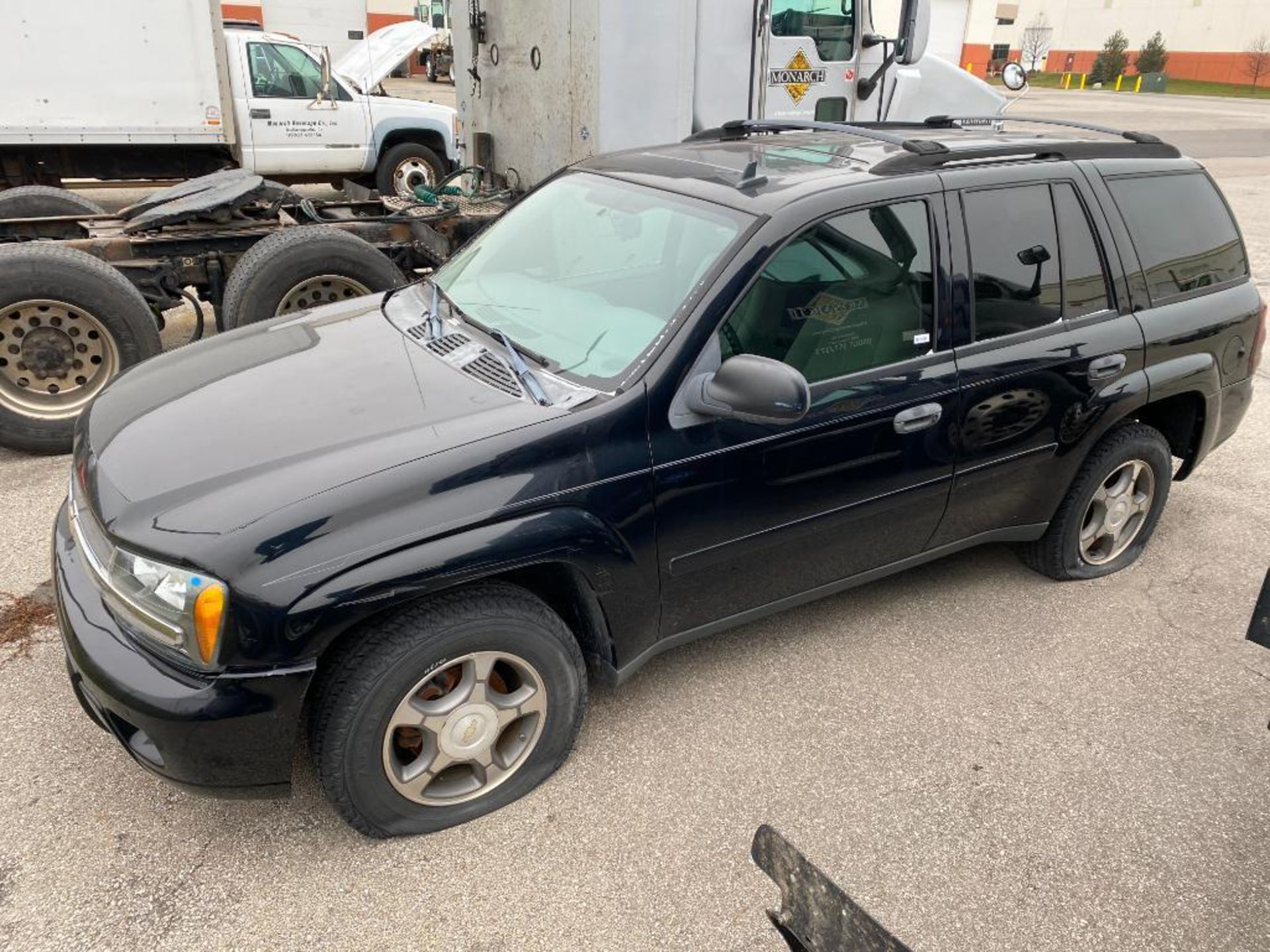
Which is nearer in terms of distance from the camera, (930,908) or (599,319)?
(930,908)

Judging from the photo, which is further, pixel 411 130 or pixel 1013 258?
pixel 411 130

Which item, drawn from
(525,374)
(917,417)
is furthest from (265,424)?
(917,417)

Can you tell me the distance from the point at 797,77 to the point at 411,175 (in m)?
6.09

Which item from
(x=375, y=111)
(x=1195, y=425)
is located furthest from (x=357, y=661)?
(x=375, y=111)

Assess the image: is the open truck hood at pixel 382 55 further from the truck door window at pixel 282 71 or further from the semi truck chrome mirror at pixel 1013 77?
the semi truck chrome mirror at pixel 1013 77

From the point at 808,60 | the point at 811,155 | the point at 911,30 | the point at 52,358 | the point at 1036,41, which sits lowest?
the point at 52,358

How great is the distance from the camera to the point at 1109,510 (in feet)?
12.9

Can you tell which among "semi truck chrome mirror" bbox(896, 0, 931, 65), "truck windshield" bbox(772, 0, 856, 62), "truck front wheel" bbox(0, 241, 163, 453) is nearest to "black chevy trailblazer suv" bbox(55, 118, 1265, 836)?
"truck front wheel" bbox(0, 241, 163, 453)

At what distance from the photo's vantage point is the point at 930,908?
2461 mm

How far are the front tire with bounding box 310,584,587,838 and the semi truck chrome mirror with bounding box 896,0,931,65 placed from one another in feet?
19.2

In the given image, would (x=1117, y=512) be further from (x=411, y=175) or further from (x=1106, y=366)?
(x=411, y=175)

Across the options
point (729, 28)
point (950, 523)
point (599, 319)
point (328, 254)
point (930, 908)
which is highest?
point (729, 28)

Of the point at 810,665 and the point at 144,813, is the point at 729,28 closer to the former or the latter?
the point at 810,665

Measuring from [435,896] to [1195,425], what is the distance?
11.7 ft
